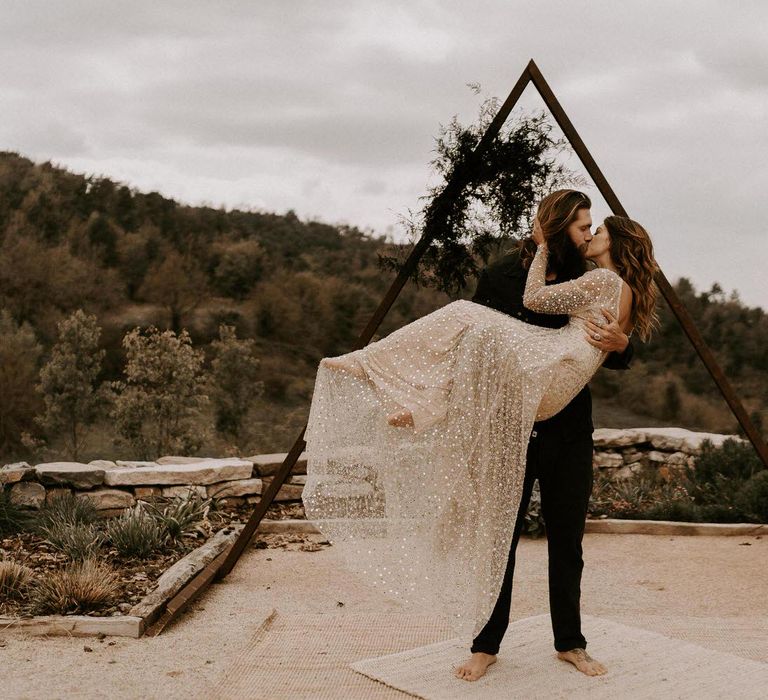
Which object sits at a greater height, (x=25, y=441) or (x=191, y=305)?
(x=191, y=305)

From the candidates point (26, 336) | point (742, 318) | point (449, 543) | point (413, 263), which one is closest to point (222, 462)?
point (413, 263)

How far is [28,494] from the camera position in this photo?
7.13 meters

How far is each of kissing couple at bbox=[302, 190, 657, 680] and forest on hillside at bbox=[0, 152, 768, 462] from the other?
8401 mm

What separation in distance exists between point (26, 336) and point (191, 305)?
4957 mm

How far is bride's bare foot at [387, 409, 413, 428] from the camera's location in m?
3.57

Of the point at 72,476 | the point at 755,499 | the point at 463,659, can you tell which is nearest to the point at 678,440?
the point at 755,499

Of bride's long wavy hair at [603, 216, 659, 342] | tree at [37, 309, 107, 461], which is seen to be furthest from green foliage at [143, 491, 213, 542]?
tree at [37, 309, 107, 461]

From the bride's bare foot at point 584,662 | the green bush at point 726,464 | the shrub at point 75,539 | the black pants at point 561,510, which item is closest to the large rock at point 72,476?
the shrub at point 75,539

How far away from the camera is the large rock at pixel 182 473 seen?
7.35 m

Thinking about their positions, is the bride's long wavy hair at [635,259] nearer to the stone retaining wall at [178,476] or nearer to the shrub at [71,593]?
the shrub at [71,593]

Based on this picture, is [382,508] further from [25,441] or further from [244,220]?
[244,220]

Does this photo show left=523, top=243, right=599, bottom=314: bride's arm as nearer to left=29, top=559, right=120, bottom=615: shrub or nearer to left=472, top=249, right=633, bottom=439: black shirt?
left=472, top=249, right=633, bottom=439: black shirt

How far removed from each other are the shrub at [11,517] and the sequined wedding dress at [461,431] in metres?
3.69

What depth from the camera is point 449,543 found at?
364 centimetres
